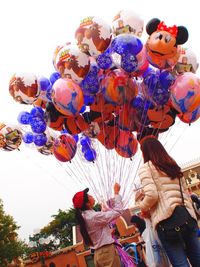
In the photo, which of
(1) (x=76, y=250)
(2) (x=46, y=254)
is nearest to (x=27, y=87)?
(2) (x=46, y=254)

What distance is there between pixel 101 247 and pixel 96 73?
9.23 feet

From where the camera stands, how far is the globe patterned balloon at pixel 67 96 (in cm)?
510

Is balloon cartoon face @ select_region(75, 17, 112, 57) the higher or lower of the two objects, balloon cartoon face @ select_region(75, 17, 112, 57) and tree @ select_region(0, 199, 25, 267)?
the higher

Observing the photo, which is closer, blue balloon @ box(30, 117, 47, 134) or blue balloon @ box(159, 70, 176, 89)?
blue balloon @ box(159, 70, 176, 89)

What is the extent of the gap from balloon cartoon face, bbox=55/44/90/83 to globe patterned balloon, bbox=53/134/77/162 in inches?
58.5

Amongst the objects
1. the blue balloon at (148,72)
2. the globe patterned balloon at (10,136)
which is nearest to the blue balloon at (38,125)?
the globe patterned balloon at (10,136)

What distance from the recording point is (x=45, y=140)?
261 inches

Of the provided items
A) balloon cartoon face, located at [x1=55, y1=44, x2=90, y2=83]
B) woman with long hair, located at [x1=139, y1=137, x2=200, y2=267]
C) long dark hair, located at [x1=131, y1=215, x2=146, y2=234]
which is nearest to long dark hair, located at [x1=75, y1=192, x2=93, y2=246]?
long dark hair, located at [x1=131, y1=215, x2=146, y2=234]

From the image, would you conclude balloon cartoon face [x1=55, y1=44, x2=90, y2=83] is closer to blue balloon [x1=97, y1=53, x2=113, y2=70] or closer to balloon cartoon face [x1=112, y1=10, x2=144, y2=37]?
blue balloon [x1=97, y1=53, x2=113, y2=70]

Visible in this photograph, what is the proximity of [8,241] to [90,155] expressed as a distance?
47.5 ft

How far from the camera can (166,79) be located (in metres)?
5.41

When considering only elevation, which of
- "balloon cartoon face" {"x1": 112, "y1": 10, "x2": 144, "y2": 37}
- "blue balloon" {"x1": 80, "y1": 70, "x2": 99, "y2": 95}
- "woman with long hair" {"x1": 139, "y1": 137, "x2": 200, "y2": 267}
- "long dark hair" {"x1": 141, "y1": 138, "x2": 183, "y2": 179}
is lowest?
"woman with long hair" {"x1": 139, "y1": 137, "x2": 200, "y2": 267}

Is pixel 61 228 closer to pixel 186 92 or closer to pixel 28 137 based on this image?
pixel 28 137

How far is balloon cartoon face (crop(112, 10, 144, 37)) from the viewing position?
205 inches
